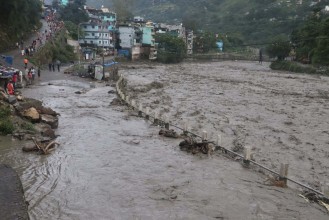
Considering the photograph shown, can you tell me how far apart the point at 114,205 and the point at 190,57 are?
11142cm

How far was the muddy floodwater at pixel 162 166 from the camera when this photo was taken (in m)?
12.6

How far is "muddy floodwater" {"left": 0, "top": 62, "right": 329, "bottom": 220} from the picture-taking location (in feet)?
41.2

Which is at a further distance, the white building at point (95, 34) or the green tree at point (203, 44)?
the green tree at point (203, 44)

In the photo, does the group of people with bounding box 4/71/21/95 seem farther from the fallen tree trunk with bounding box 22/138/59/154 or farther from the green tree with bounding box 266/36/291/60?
the green tree with bounding box 266/36/291/60

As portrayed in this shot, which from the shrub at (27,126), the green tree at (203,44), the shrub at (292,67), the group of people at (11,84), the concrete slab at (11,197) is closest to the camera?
the concrete slab at (11,197)

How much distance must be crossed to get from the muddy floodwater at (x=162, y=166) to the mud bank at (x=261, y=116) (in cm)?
9

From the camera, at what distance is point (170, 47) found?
4218 inches

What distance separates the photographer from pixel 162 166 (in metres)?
17.2

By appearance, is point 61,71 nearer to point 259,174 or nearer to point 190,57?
point 259,174

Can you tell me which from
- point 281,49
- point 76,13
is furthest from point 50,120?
point 76,13

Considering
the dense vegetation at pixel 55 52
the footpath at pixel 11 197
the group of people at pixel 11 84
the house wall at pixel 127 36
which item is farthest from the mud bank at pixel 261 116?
the house wall at pixel 127 36

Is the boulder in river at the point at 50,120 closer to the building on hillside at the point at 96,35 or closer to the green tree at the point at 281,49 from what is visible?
the building on hillside at the point at 96,35

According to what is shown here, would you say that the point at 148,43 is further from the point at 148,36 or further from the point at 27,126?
the point at 27,126

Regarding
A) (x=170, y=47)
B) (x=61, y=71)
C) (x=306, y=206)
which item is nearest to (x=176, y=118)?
(x=306, y=206)
